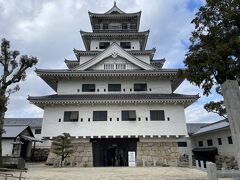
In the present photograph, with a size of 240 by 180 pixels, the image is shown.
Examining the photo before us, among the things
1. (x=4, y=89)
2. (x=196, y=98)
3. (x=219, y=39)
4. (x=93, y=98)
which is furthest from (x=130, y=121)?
(x=219, y=39)

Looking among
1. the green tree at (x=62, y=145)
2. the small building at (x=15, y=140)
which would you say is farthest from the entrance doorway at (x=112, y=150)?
the small building at (x=15, y=140)

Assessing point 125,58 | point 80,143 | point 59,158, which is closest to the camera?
point 59,158

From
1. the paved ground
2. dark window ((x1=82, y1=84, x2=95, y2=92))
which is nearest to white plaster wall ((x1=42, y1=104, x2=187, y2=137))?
dark window ((x1=82, y1=84, x2=95, y2=92))

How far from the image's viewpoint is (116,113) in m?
20.7

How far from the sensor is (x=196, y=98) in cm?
Answer: 2036

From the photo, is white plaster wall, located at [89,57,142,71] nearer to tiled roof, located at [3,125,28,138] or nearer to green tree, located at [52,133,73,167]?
green tree, located at [52,133,73,167]

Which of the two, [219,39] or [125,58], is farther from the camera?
[125,58]

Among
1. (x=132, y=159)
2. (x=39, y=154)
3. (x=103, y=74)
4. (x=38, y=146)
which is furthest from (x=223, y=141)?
(x=38, y=146)

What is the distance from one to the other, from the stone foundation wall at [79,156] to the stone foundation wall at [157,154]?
199 inches

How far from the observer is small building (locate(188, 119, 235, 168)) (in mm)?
21938

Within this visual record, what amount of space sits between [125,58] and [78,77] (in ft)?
20.1

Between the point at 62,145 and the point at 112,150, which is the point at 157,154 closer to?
the point at 112,150

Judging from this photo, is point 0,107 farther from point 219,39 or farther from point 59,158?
point 219,39

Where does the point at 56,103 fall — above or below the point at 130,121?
above
